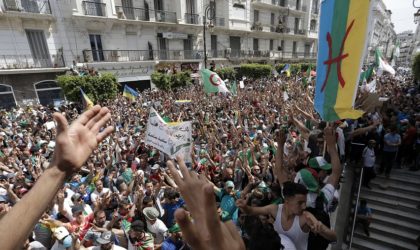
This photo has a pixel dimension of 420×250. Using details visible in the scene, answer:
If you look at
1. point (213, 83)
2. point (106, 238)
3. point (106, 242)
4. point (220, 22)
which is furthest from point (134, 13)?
point (106, 242)

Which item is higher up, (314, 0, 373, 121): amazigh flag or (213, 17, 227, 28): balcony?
(213, 17, 227, 28): balcony

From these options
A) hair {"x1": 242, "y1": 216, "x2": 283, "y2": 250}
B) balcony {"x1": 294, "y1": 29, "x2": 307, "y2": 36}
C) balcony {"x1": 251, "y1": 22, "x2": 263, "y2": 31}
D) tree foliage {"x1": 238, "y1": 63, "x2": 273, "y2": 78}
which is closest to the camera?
hair {"x1": 242, "y1": 216, "x2": 283, "y2": 250}

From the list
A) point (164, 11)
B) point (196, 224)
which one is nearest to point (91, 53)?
point (164, 11)

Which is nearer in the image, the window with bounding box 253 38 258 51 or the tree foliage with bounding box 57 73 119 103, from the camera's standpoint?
the tree foliage with bounding box 57 73 119 103

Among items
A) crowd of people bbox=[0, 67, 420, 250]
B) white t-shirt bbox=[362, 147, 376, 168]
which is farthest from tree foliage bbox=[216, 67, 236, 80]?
white t-shirt bbox=[362, 147, 376, 168]

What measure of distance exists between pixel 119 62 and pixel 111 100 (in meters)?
6.53

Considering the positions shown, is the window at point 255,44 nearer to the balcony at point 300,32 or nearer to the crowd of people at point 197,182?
the balcony at point 300,32

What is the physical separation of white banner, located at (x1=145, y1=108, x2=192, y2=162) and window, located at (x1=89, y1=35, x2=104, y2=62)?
17085mm

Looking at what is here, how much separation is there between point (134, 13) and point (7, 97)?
11.5 metres

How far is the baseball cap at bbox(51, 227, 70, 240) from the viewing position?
11.8 feet

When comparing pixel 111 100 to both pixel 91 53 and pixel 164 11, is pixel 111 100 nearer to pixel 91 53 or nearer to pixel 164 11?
pixel 91 53

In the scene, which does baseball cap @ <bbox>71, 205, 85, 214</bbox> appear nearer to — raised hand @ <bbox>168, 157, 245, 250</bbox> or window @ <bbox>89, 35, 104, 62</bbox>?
raised hand @ <bbox>168, 157, 245, 250</bbox>

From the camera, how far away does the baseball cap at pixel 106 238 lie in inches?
133

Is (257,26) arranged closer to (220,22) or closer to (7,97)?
(220,22)
